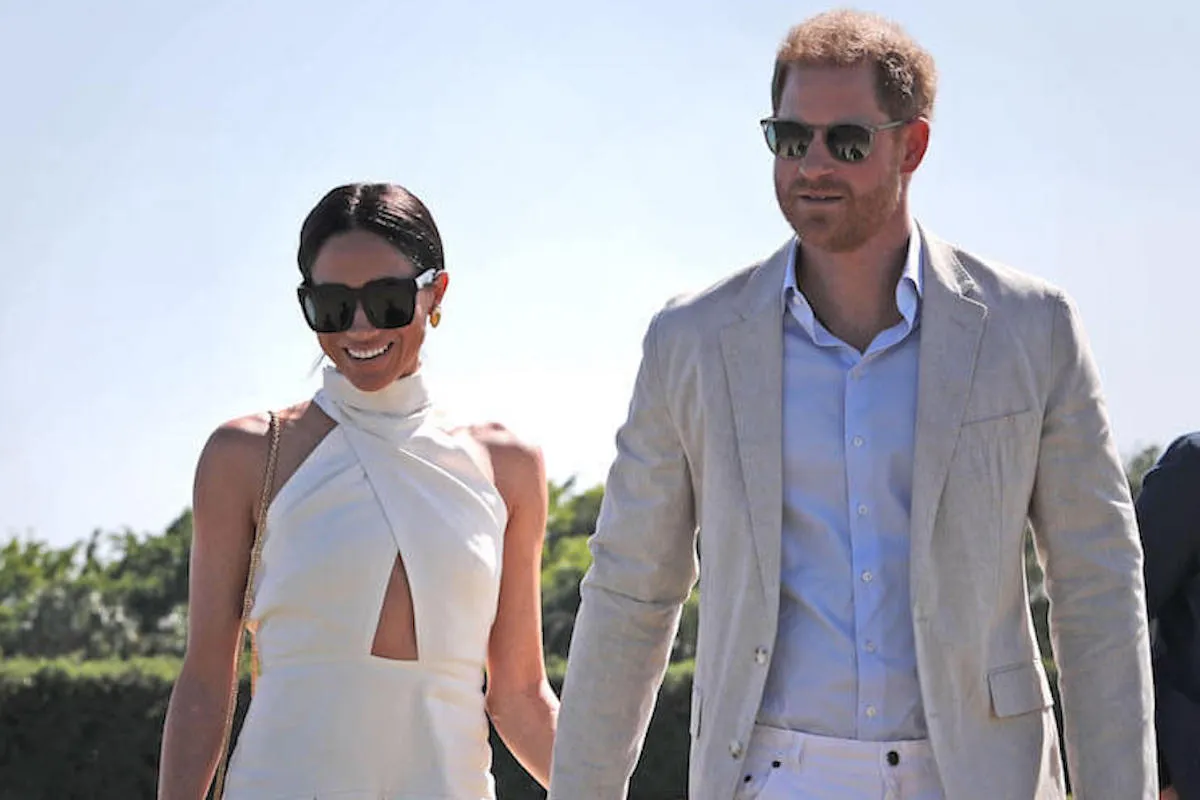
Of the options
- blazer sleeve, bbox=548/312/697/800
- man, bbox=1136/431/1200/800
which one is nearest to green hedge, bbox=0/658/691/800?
man, bbox=1136/431/1200/800

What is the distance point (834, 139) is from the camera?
458 cm

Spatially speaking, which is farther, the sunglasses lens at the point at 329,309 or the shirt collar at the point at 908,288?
the sunglasses lens at the point at 329,309

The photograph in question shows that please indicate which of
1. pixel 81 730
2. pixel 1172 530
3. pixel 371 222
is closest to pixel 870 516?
pixel 371 222

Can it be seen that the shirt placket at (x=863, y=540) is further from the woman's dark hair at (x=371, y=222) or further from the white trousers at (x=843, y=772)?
the woman's dark hair at (x=371, y=222)

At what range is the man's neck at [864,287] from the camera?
4.72 m

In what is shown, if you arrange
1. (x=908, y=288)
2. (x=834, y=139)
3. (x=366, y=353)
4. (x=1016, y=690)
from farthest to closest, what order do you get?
(x=366, y=353) < (x=908, y=288) < (x=834, y=139) < (x=1016, y=690)

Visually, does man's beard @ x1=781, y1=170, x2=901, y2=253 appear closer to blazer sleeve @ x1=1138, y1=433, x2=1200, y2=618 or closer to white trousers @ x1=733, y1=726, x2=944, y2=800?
white trousers @ x1=733, y1=726, x2=944, y2=800

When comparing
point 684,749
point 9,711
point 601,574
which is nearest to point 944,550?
point 601,574

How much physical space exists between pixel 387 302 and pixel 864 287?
1.35 meters

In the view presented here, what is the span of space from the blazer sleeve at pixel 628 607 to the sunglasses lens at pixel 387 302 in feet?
3.16

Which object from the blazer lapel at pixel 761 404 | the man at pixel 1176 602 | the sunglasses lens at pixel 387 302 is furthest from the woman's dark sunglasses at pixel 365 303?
the man at pixel 1176 602

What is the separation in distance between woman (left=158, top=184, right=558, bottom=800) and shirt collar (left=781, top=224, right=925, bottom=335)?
1223 mm

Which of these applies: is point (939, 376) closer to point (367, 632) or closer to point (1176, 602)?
point (367, 632)

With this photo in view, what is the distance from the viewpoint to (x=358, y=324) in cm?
562
